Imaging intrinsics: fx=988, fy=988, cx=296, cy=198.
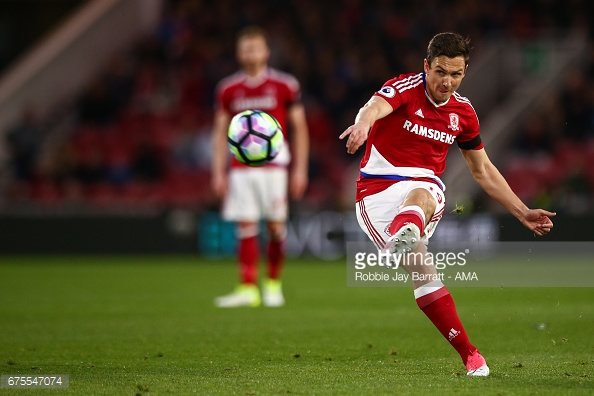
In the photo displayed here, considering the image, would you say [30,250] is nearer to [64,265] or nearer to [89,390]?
[64,265]

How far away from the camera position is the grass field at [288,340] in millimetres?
5258

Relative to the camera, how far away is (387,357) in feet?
20.8

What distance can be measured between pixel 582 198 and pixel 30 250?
9.67m

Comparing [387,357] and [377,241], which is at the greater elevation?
[377,241]

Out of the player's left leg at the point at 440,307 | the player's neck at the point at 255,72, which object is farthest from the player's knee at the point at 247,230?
the player's left leg at the point at 440,307

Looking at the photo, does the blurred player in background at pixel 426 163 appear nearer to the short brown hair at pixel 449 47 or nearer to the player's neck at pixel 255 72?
the short brown hair at pixel 449 47

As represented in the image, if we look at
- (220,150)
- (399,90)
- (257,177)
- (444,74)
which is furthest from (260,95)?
(444,74)

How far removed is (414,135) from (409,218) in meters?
0.70

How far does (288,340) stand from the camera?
23.8 ft

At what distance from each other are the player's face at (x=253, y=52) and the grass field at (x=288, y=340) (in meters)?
2.48

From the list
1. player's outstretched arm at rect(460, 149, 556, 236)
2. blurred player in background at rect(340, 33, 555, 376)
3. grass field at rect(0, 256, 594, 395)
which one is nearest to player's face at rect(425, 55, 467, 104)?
blurred player in background at rect(340, 33, 555, 376)

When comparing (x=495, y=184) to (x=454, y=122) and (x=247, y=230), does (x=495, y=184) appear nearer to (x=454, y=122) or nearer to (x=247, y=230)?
(x=454, y=122)


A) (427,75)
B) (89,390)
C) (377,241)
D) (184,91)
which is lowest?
(89,390)

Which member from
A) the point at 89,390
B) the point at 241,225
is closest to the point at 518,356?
the point at 89,390
